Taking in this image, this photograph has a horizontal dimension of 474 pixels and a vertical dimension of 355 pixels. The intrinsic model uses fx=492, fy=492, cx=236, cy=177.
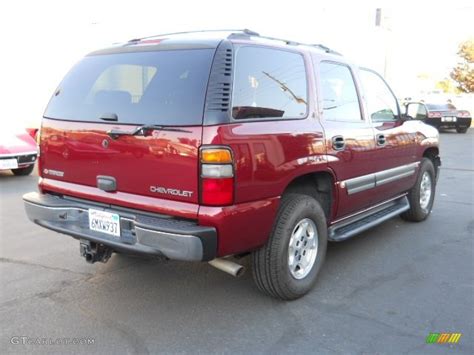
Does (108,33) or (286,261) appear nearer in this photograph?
(286,261)

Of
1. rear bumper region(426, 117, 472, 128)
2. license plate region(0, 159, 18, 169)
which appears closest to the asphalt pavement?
license plate region(0, 159, 18, 169)

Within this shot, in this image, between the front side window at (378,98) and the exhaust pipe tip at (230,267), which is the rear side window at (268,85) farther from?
the front side window at (378,98)

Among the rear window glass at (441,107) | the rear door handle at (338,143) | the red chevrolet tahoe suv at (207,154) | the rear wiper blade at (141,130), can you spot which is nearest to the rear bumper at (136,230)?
the red chevrolet tahoe suv at (207,154)

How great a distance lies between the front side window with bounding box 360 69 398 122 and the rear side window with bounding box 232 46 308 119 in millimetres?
1216

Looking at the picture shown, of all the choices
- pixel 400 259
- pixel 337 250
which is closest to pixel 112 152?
pixel 337 250

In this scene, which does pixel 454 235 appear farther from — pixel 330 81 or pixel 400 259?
pixel 330 81

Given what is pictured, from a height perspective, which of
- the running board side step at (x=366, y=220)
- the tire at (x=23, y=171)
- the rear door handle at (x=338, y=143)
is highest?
the rear door handle at (x=338, y=143)

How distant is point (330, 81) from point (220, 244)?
1941 millimetres

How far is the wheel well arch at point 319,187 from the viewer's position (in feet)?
12.7

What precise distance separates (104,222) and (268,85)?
1501 mm

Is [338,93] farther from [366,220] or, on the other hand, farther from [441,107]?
[441,107]

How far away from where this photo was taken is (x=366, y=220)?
485 cm

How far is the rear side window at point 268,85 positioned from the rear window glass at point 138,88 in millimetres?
248

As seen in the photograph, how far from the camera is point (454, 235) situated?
5570mm
